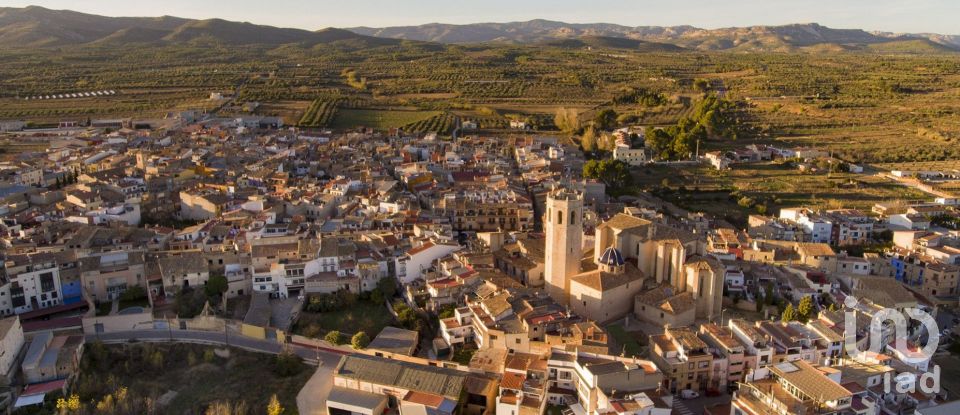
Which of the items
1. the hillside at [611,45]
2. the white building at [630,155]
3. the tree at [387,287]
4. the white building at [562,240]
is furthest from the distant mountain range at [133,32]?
the white building at [562,240]

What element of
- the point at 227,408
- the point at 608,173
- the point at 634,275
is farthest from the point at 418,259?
the point at 608,173

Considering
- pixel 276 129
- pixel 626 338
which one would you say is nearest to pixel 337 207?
pixel 626 338

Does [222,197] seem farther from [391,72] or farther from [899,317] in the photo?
[391,72]

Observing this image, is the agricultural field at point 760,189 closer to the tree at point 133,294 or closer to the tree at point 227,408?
the tree at point 227,408

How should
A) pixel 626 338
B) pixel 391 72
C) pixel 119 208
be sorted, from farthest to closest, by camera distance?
pixel 391 72, pixel 119 208, pixel 626 338

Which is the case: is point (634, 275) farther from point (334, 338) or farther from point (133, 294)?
point (133, 294)
